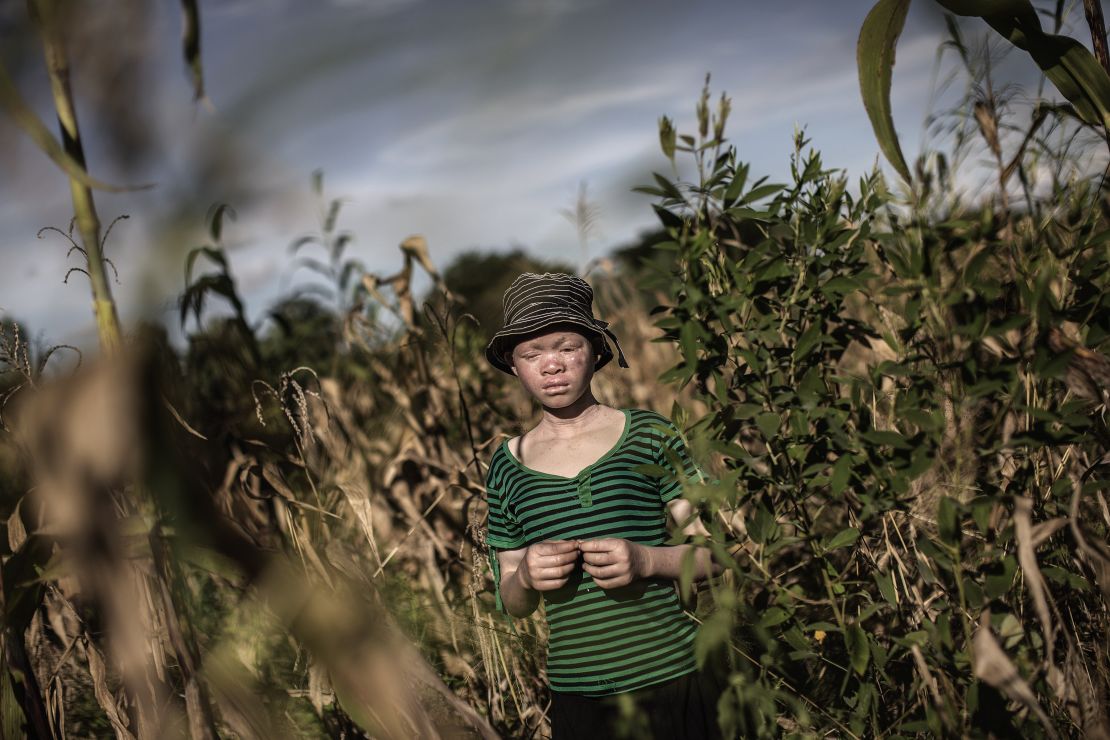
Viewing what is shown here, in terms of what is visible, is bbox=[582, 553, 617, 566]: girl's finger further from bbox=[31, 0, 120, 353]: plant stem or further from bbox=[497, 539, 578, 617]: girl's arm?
bbox=[31, 0, 120, 353]: plant stem

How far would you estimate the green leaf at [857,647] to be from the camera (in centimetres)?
135

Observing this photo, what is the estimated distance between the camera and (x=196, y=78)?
98 cm

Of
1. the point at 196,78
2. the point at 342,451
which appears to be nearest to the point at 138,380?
the point at 196,78

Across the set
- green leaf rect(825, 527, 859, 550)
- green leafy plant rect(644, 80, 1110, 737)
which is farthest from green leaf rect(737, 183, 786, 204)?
green leaf rect(825, 527, 859, 550)

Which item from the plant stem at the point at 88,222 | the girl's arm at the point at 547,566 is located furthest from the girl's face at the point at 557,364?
the plant stem at the point at 88,222

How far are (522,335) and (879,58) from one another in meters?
0.82

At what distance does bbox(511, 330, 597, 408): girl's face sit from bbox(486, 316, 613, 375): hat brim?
0.7 inches

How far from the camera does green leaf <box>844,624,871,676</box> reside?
4.44 ft

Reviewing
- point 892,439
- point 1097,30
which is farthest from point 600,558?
point 1097,30

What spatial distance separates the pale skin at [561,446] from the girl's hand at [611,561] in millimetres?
14

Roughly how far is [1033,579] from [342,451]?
2583 millimetres

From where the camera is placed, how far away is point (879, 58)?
154 cm

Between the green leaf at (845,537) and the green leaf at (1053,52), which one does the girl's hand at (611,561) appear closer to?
the green leaf at (845,537)

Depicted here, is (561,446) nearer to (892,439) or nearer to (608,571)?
(608,571)
